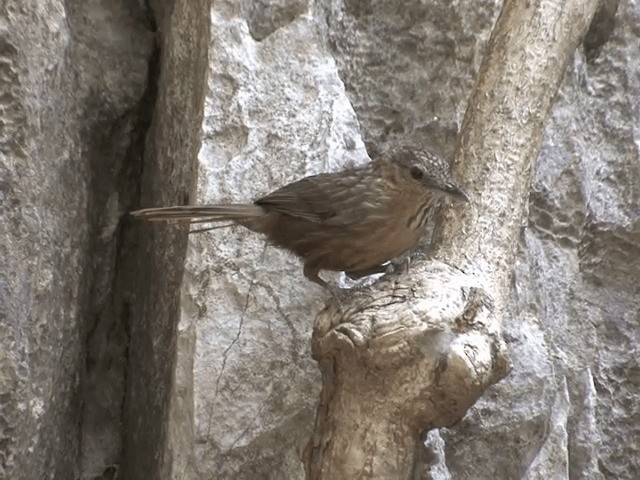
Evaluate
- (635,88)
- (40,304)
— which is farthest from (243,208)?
(635,88)

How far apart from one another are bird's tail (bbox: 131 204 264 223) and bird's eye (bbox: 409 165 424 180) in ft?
1.32

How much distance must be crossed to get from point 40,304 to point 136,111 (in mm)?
753

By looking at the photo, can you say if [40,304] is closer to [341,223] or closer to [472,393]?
[341,223]

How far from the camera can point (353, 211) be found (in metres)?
3.00

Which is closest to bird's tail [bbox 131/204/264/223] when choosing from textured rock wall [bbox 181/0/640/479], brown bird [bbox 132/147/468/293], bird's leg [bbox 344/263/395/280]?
brown bird [bbox 132/147/468/293]

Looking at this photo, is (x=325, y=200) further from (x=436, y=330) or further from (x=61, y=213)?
(x=61, y=213)

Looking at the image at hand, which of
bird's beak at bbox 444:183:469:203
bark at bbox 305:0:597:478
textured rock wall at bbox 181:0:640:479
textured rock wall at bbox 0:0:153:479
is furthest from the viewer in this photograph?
textured rock wall at bbox 181:0:640:479

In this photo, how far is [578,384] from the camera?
Result: 3590 mm

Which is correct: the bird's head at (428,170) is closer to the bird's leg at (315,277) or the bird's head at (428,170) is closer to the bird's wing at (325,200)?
the bird's wing at (325,200)

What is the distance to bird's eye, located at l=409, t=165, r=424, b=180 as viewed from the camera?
3006 millimetres

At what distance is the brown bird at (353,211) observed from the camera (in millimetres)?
2988

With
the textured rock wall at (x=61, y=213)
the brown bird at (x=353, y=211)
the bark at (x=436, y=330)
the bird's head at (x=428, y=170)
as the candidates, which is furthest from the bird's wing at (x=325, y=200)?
the textured rock wall at (x=61, y=213)

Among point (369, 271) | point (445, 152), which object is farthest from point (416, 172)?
point (445, 152)

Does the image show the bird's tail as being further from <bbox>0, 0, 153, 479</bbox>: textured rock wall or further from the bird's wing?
<bbox>0, 0, 153, 479</bbox>: textured rock wall
